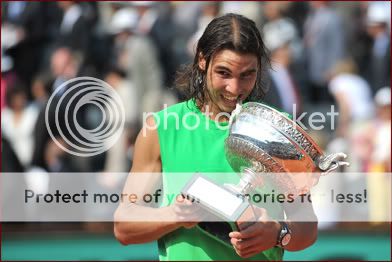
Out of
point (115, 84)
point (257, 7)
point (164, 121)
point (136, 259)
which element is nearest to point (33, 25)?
point (115, 84)

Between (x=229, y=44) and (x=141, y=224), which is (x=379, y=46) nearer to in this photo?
(x=229, y=44)

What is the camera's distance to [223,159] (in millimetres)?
2863

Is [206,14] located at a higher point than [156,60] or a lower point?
higher

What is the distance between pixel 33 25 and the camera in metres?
8.61

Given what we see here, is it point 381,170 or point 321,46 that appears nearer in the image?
point 381,170

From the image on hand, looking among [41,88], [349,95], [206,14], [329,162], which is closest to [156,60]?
[206,14]

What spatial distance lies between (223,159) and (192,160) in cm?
10

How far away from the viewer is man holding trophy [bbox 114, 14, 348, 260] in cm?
250

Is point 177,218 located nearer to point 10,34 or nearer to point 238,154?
point 238,154

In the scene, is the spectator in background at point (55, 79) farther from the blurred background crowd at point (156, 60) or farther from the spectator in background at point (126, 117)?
the spectator in background at point (126, 117)

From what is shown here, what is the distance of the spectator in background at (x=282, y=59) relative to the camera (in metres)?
7.63

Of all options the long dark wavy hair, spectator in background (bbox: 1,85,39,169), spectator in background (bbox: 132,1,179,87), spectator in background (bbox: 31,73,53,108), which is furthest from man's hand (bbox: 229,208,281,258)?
spectator in background (bbox: 132,1,179,87)

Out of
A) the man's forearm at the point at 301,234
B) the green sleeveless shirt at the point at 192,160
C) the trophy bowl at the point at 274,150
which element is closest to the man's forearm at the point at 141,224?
the green sleeveless shirt at the point at 192,160

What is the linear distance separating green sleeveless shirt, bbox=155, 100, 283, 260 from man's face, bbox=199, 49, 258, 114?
150mm
